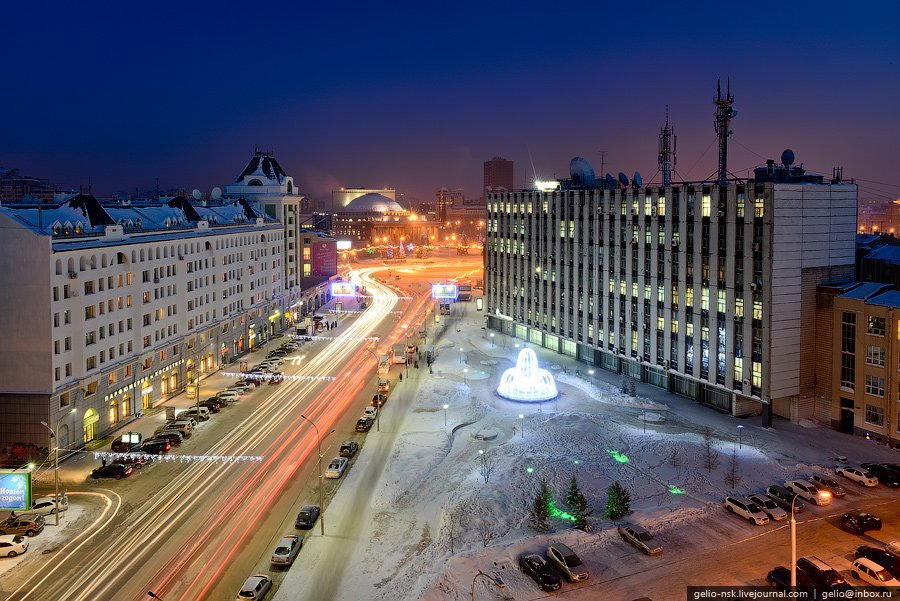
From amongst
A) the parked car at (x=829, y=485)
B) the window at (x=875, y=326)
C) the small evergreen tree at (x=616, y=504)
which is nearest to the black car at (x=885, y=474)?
the parked car at (x=829, y=485)

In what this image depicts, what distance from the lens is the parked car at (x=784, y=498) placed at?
43.2 metres

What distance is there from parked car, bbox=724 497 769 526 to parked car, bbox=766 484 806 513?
7.65 ft

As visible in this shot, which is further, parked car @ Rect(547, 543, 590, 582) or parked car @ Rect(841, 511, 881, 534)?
parked car @ Rect(841, 511, 881, 534)

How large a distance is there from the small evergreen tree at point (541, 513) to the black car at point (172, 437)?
31.1m

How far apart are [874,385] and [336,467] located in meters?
43.7

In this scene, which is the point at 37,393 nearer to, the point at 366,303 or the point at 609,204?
the point at 609,204

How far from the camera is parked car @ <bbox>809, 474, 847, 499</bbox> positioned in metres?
45.0

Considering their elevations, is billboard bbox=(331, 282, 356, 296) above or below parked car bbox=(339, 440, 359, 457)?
above

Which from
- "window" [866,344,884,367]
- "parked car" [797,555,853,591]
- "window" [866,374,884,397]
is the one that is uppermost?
"window" [866,344,884,367]

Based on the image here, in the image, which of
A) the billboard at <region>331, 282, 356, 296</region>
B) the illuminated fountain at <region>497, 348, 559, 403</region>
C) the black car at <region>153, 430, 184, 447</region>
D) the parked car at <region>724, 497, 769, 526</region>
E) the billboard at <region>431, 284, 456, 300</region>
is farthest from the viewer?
the billboard at <region>331, 282, 356, 296</region>

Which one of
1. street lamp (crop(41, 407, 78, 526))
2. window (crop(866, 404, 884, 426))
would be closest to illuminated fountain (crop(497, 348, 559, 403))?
window (crop(866, 404, 884, 426))

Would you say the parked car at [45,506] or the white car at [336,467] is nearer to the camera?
the parked car at [45,506]

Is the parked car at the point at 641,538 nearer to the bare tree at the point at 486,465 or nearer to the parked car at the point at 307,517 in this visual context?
the bare tree at the point at 486,465

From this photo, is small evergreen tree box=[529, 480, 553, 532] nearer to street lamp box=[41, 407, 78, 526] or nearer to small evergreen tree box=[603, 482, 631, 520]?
small evergreen tree box=[603, 482, 631, 520]
